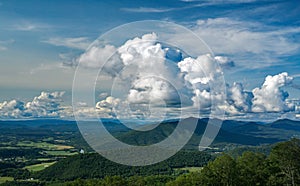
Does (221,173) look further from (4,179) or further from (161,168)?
(161,168)

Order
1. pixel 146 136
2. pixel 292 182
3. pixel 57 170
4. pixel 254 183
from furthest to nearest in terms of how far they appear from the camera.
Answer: pixel 146 136 < pixel 57 170 < pixel 254 183 < pixel 292 182

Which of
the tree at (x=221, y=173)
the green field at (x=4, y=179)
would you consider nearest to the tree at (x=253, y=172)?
the tree at (x=221, y=173)

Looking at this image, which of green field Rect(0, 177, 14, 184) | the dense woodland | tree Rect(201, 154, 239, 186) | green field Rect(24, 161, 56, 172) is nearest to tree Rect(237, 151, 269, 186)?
the dense woodland

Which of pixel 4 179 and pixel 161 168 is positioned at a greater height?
pixel 4 179

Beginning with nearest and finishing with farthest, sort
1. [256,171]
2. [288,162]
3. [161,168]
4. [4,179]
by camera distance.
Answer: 1. [288,162]
2. [256,171]
3. [4,179]
4. [161,168]

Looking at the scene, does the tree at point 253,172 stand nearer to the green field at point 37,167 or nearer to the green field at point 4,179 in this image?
the green field at point 4,179

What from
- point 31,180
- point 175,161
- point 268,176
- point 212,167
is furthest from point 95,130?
point 175,161

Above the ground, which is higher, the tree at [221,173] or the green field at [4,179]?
the tree at [221,173]

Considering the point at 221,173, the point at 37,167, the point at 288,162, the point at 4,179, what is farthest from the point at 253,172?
the point at 37,167

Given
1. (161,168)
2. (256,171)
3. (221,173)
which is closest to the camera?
(221,173)

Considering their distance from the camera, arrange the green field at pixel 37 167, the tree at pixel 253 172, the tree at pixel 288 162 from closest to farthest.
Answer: the tree at pixel 288 162
the tree at pixel 253 172
the green field at pixel 37 167

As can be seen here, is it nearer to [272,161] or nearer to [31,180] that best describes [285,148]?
[272,161]
